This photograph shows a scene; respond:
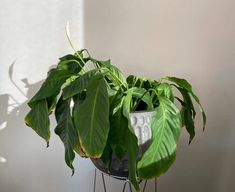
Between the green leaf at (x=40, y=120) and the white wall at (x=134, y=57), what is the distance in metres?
0.46

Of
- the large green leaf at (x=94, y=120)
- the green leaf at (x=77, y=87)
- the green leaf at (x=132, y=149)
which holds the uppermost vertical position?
the green leaf at (x=77, y=87)

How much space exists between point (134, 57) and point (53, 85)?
21.4 inches

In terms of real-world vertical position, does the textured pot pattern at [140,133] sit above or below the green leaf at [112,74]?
below

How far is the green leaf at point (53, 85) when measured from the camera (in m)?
0.88

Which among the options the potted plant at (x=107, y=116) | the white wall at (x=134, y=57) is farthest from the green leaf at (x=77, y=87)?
the white wall at (x=134, y=57)

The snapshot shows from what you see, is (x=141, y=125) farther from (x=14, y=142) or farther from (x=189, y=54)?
(x=14, y=142)

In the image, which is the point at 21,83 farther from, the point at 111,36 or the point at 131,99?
the point at 131,99

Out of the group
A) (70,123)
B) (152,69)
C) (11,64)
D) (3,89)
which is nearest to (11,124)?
(3,89)

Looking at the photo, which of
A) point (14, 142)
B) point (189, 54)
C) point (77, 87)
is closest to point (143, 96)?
point (77, 87)

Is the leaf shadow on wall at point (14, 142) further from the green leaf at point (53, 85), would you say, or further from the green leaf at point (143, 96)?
the green leaf at point (143, 96)

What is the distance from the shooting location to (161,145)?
766 millimetres

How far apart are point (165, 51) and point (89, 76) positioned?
531 mm

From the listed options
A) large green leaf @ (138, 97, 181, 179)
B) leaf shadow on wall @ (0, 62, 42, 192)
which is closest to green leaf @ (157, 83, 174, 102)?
large green leaf @ (138, 97, 181, 179)

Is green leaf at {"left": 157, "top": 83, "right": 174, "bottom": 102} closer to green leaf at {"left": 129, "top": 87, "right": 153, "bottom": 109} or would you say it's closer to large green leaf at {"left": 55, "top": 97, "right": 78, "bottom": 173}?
green leaf at {"left": 129, "top": 87, "right": 153, "bottom": 109}
